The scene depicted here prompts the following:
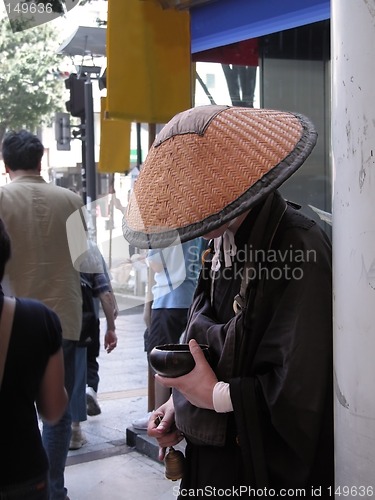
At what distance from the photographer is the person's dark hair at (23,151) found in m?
3.84

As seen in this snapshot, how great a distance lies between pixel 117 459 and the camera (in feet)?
15.9

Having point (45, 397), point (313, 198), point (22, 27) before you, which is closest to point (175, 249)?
point (313, 198)

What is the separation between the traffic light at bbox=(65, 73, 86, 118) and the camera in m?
10.8

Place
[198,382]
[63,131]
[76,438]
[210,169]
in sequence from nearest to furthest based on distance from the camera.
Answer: [210,169]
[198,382]
[76,438]
[63,131]

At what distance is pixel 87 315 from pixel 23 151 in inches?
56.2

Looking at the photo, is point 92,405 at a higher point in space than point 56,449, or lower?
lower

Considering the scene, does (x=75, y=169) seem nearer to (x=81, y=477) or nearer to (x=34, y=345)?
(x=81, y=477)

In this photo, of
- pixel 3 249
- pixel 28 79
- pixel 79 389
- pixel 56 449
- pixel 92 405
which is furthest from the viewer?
pixel 28 79

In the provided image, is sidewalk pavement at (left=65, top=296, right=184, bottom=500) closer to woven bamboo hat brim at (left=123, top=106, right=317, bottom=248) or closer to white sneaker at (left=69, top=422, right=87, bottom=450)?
white sneaker at (left=69, top=422, right=87, bottom=450)

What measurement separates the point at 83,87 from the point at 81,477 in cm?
740

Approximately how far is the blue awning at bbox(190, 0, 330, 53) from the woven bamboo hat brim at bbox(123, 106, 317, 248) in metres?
1.97

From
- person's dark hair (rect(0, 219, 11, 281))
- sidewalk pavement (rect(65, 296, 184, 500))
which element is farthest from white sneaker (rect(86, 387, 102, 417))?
person's dark hair (rect(0, 219, 11, 281))

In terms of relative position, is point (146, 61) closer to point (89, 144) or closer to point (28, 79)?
point (89, 144)

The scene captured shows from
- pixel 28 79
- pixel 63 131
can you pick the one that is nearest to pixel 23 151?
pixel 63 131
